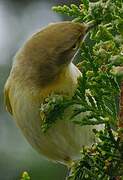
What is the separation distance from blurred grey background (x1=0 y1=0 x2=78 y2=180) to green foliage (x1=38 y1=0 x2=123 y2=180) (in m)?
3.35

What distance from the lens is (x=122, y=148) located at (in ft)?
11.2

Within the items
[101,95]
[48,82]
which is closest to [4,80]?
[48,82]

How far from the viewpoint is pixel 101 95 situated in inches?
141

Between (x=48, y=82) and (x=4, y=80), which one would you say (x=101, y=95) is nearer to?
(x=48, y=82)

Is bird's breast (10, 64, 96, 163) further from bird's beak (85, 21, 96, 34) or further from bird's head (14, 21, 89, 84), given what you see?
bird's beak (85, 21, 96, 34)

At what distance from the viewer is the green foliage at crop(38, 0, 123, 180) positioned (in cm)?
344

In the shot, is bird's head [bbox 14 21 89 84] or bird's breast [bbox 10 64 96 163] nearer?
bird's head [bbox 14 21 89 84]

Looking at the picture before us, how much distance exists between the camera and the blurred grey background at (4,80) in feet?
23.7

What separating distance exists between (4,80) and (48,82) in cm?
465

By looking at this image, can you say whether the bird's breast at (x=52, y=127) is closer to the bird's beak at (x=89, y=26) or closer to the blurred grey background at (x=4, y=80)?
the bird's beak at (x=89, y=26)

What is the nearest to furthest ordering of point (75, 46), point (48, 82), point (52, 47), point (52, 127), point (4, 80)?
point (75, 46)
point (52, 47)
point (48, 82)
point (52, 127)
point (4, 80)

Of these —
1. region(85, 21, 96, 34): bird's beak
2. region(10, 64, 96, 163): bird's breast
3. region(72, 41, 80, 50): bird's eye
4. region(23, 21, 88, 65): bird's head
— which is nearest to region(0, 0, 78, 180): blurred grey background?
region(10, 64, 96, 163): bird's breast

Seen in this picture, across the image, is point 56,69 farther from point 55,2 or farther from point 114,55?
point 55,2

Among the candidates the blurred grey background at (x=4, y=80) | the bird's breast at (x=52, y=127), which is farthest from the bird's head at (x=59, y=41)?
the blurred grey background at (x=4, y=80)
